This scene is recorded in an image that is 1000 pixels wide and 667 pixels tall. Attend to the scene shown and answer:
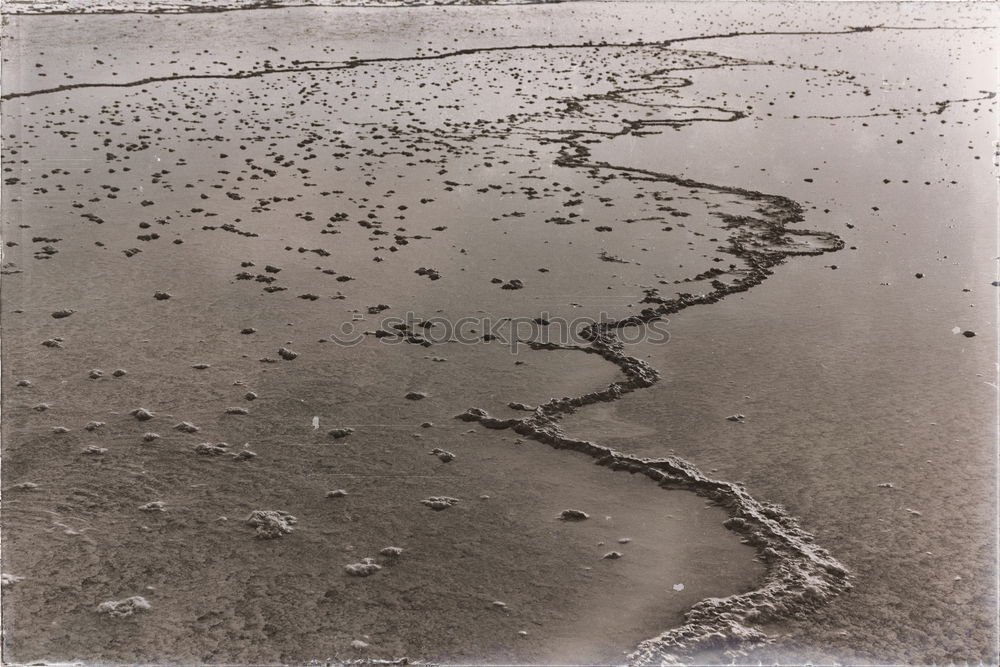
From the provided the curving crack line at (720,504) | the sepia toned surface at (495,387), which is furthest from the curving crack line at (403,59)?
the curving crack line at (720,504)

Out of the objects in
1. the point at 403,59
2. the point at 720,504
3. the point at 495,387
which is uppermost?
the point at 403,59

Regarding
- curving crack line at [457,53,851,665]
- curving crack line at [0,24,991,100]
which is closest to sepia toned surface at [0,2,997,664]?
curving crack line at [457,53,851,665]

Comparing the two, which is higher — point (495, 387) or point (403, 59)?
point (403, 59)

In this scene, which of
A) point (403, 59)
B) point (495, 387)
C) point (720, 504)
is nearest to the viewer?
point (720, 504)

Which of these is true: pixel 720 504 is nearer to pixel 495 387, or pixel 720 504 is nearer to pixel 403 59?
pixel 495 387

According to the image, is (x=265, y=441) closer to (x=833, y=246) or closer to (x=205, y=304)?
(x=205, y=304)

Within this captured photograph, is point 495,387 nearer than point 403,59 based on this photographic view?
Yes

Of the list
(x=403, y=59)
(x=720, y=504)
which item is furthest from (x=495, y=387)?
(x=403, y=59)

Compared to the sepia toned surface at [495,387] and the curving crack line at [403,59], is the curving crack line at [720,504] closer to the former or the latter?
the sepia toned surface at [495,387]

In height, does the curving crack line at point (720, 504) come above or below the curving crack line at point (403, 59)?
below

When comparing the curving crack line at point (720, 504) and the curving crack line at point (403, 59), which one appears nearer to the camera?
the curving crack line at point (720, 504)

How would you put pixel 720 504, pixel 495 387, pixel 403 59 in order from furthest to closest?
pixel 403 59 < pixel 495 387 < pixel 720 504
